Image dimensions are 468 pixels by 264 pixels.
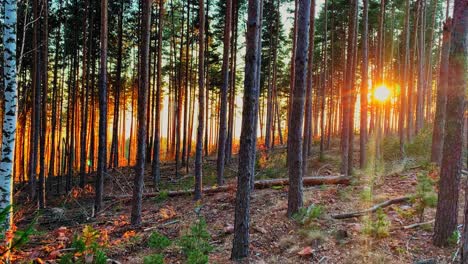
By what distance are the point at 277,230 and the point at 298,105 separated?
3413 mm

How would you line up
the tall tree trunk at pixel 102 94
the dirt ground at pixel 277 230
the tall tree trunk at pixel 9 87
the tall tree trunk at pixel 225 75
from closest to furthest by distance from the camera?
the tall tree trunk at pixel 9 87 < the dirt ground at pixel 277 230 < the tall tree trunk at pixel 102 94 < the tall tree trunk at pixel 225 75

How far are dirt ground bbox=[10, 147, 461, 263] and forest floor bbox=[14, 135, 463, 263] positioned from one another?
0.7 inches

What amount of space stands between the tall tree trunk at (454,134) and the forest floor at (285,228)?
0.50 meters

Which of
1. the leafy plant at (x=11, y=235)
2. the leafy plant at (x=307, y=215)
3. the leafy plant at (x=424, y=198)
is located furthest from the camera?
the leafy plant at (x=307, y=215)

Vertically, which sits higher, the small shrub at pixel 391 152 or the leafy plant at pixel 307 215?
the small shrub at pixel 391 152

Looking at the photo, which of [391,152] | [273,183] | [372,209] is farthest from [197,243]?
[391,152]

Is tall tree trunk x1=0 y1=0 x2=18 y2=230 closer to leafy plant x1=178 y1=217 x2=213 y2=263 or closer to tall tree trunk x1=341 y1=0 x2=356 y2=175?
leafy plant x1=178 y1=217 x2=213 y2=263

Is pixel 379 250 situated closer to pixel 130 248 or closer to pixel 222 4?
pixel 130 248

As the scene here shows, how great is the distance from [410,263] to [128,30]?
24.0m

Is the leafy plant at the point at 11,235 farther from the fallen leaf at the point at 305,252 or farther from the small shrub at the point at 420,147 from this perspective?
the small shrub at the point at 420,147

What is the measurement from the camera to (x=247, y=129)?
6922 millimetres

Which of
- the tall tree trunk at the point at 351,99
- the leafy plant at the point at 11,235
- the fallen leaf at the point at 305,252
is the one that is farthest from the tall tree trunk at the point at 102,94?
the tall tree trunk at the point at 351,99

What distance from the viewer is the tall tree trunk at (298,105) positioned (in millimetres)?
8188

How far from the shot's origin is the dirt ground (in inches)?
Answer: 265
